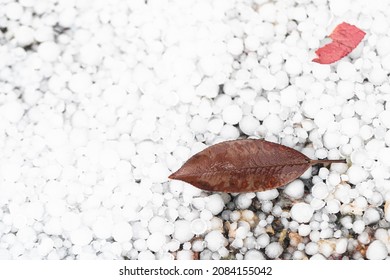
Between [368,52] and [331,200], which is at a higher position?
[368,52]

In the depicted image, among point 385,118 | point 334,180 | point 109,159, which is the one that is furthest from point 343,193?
point 109,159

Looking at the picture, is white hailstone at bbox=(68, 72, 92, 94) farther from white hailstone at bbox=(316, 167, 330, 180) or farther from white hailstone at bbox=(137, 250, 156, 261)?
white hailstone at bbox=(316, 167, 330, 180)

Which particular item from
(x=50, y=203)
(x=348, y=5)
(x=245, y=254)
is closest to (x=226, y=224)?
(x=245, y=254)

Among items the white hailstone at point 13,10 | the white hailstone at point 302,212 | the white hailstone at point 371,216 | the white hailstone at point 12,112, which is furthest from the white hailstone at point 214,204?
the white hailstone at point 13,10

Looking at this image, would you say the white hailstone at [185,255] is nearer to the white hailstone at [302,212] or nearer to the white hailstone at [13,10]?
the white hailstone at [302,212]

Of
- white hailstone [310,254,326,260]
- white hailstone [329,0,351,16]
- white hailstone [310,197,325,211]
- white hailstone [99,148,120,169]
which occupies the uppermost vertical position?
white hailstone [329,0,351,16]

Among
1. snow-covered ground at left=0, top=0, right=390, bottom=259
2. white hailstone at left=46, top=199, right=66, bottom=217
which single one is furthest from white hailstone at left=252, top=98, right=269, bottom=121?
white hailstone at left=46, top=199, right=66, bottom=217

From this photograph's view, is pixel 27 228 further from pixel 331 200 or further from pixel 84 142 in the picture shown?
pixel 331 200
